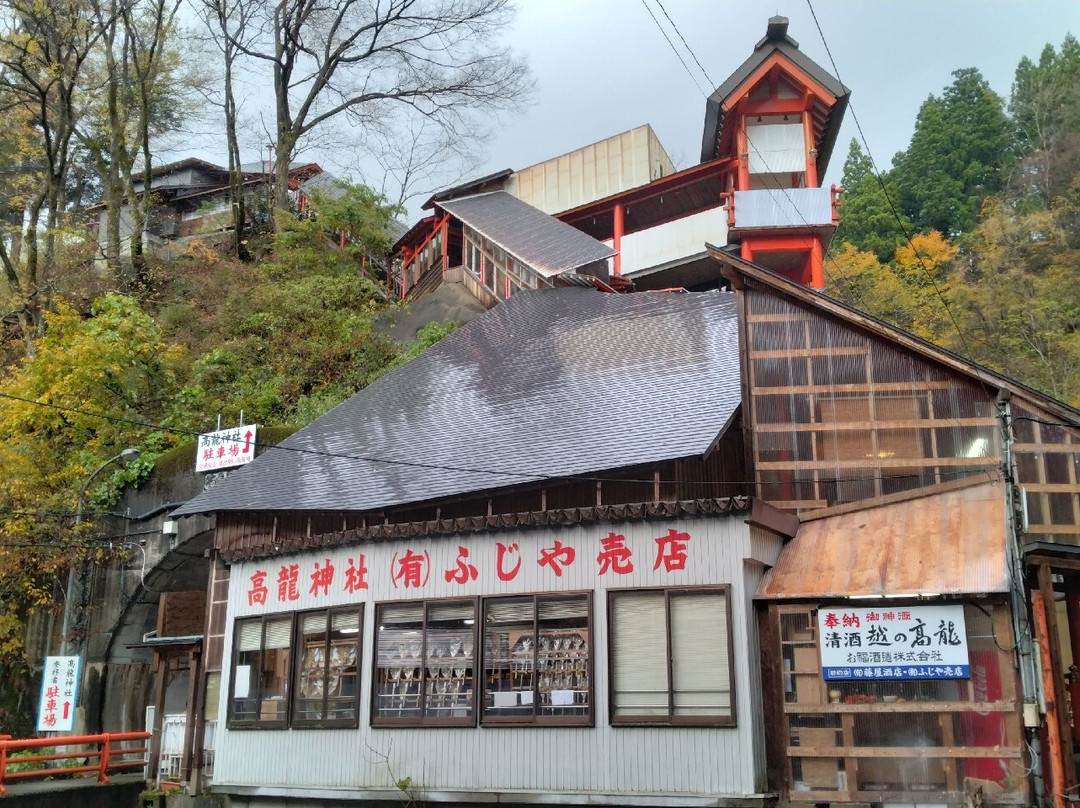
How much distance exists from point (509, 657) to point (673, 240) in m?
19.2

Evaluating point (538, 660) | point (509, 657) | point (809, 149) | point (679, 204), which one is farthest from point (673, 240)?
point (538, 660)

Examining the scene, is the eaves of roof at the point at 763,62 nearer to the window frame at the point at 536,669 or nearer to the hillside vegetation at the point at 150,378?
the hillside vegetation at the point at 150,378

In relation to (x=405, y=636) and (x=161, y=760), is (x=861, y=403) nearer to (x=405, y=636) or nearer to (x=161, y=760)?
(x=405, y=636)

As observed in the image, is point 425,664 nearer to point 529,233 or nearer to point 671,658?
point 671,658

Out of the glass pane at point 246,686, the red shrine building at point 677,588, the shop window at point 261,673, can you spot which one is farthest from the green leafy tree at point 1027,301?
the glass pane at point 246,686

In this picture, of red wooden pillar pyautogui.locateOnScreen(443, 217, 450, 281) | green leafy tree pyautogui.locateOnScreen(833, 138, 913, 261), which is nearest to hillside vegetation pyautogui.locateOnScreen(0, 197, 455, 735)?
red wooden pillar pyautogui.locateOnScreen(443, 217, 450, 281)

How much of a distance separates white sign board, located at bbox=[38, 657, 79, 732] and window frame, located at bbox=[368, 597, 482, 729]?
7.63 meters

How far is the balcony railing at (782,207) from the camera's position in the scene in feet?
91.2

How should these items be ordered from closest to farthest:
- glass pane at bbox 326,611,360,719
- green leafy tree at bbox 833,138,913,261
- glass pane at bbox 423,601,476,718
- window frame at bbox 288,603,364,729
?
glass pane at bbox 423,601,476,718 < window frame at bbox 288,603,364,729 < glass pane at bbox 326,611,360,719 < green leafy tree at bbox 833,138,913,261

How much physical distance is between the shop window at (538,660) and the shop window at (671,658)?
0.47 m

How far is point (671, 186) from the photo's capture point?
104 feet

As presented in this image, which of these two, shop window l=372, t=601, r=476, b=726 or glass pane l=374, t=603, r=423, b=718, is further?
glass pane l=374, t=603, r=423, b=718

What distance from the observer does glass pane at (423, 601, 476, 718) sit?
1454 centimetres

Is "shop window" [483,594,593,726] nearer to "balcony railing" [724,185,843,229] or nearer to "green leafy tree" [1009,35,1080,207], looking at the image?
"balcony railing" [724,185,843,229]
